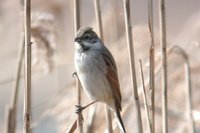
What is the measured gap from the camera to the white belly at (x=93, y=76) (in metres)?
3.20

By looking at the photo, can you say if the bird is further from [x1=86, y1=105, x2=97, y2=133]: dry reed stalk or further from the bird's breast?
[x1=86, y1=105, x2=97, y2=133]: dry reed stalk

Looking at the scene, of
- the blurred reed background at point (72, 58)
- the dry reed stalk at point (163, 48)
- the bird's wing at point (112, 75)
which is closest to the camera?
the dry reed stalk at point (163, 48)

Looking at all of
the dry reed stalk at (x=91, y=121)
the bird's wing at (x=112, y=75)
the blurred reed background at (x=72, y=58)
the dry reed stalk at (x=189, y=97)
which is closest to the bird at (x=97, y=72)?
the bird's wing at (x=112, y=75)

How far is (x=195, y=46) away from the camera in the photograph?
4.35 m

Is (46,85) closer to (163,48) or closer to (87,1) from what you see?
(87,1)

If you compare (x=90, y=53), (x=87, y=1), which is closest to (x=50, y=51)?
(x=90, y=53)

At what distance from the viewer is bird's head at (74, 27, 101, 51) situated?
3.04 m

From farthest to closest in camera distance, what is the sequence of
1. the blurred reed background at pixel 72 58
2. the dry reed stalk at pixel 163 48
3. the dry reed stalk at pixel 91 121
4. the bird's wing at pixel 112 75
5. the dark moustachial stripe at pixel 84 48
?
the blurred reed background at pixel 72 58
the dry reed stalk at pixel 91 121
the bird's wing at pixel 112 75
the dark moustachial stripe at pixel 84 48
the dry reed stalk at pixel 163 48

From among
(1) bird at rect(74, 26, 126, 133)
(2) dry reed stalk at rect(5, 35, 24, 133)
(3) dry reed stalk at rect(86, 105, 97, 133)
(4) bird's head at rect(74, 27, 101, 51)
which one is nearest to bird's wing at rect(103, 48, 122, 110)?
(1) bird at rect(74, 26, 126, 133)

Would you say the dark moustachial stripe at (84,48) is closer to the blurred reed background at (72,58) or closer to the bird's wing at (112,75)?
the bird's wing at (112,75)

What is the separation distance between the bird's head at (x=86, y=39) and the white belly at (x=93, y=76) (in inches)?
1.9

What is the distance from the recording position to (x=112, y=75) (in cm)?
331

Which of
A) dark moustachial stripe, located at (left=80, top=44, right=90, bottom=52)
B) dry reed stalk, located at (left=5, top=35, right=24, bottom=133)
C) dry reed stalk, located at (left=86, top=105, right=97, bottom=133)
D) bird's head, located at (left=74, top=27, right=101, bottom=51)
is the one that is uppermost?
bird's head, located at (left=74, top=27, right=101, bottom=51)

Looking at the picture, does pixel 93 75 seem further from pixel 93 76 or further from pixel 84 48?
pixel 84 48
